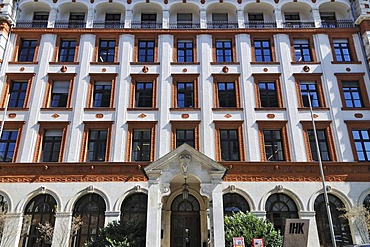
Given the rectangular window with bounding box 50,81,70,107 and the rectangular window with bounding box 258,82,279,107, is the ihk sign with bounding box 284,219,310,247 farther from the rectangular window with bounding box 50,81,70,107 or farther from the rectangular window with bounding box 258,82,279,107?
the rectangular window with bounding box 50,81,70,107

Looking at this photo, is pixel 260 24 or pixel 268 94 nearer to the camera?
pixel 268 94

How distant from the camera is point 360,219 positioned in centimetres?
1961

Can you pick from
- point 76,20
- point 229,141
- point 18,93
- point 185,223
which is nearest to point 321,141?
point 229,141

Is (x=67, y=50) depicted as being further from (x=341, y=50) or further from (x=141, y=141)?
(x=341, y=50)

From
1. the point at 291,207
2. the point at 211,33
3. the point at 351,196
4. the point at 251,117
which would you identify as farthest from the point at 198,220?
the point at 211,33

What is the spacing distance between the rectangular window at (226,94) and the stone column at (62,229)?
12.7 metres

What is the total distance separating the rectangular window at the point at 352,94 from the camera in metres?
24.1

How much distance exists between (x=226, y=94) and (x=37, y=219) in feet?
50.1

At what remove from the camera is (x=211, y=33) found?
86.7 feet

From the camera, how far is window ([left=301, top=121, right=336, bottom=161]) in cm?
2234

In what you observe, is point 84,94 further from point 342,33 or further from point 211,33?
point 342,33

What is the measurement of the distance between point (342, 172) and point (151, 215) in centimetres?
1343

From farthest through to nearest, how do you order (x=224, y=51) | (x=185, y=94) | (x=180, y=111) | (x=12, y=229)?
(x=224, y=51) < (x=185, y=94) < (x=180, y=111) < (x=12, y=229)

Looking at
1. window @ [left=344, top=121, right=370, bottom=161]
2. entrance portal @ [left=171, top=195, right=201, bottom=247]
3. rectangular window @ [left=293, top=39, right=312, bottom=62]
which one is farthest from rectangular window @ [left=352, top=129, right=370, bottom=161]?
entrance portal @ [left=171, top=195, right=201, bottom=247]
